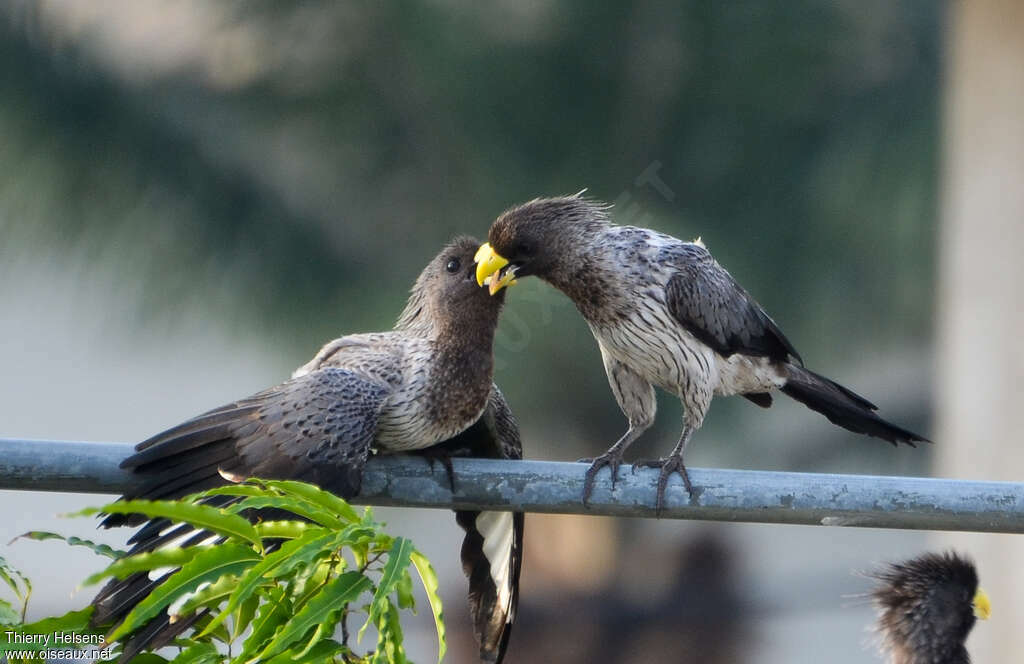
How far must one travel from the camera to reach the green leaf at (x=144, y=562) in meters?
1.20

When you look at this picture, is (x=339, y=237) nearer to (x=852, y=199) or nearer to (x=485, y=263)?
(x=852, y=199)

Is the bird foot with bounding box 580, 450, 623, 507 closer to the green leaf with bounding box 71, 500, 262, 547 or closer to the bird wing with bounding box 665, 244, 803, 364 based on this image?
the bird wing with bounding box 665, 244, 803, 364

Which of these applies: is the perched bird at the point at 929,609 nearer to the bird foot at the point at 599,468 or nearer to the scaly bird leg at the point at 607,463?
the scaly bird leg at the point at 607,463

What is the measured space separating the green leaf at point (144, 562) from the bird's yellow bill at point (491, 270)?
1532mm

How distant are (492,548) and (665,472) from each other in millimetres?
554

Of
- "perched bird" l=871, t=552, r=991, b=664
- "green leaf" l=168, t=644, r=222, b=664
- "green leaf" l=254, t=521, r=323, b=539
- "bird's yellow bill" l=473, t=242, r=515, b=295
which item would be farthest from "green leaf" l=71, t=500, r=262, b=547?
"perched bird" l=871, t=552, r=991, b=664

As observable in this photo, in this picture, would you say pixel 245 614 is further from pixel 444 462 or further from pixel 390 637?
pixel 444 462

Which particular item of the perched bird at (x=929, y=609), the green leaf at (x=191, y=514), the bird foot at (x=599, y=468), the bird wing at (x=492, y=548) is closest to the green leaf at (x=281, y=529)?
the green leaf at (x=191, y=514)

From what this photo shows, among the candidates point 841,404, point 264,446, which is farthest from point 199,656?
point 841,404

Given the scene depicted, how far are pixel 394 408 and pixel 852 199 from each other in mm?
4393

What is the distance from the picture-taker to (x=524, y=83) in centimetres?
620

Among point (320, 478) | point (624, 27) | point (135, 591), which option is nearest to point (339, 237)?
point (624, 27)

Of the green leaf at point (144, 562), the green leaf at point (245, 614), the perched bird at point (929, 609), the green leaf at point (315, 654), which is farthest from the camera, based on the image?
the perched bird at point (929, 609)

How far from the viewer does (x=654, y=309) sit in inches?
118
